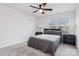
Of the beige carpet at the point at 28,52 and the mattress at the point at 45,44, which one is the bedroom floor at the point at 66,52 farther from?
the mattress at the point at 45,44

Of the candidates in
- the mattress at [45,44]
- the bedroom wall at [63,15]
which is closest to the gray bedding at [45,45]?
the mattress at [45,44]

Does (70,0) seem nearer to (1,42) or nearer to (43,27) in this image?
(1,42)

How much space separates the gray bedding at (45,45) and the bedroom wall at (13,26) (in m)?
1.47

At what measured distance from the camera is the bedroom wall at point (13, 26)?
4250mm

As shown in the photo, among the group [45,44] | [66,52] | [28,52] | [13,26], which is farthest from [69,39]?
[13,26]

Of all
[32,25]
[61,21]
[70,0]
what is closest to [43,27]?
[32,25]

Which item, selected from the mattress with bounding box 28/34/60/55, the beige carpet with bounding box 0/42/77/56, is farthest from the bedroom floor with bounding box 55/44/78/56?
the mattress with bounding box 28/34/60/55

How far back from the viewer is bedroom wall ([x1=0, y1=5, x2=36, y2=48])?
425 centimetres

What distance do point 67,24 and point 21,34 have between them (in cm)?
362

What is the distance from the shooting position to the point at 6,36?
4.45 meters

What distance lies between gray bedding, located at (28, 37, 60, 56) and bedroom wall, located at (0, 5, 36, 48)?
1.47m

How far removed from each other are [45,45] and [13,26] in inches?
105

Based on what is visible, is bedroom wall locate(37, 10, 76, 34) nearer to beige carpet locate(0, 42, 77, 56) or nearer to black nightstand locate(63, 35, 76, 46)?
black nightstand locate(63, 35, 76, 46)

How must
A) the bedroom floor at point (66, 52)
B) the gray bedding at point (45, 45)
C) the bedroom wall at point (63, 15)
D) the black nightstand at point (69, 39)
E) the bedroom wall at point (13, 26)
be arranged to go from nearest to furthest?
1. the gray bedding at point (45, 45)
2. the bedroom floor at point (66, 52)
3. the bedroom wall at point (13, 26)
4. the black nightstand at point (69, 39)
5. the bedroom wall at point (63, 15)
